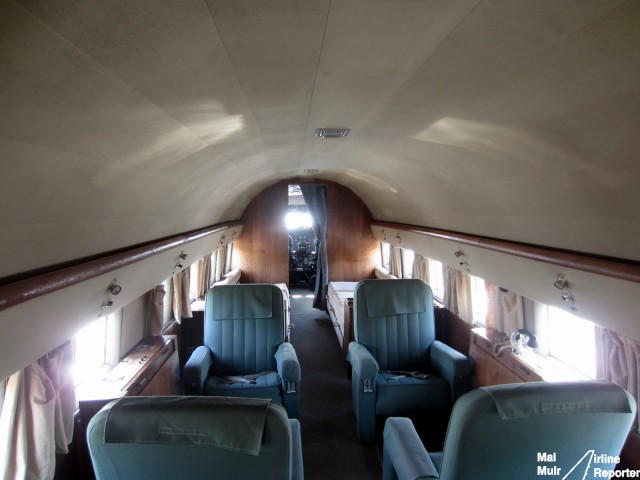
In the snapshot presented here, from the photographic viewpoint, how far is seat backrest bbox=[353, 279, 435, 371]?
4.02 metres

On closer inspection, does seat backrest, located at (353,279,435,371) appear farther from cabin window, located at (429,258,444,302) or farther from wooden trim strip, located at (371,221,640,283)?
cabin window, located at (429,258,444,302)

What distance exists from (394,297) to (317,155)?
1.80 meters

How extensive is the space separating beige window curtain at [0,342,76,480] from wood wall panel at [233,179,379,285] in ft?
18.3

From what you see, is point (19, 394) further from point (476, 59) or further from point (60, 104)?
point (476, 59)

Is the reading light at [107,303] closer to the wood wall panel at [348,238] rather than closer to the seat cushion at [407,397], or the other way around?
the seat cushion at [407,397]

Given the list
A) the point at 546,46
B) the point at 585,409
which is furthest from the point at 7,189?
the point at 585,409

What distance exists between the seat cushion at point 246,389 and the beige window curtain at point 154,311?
88cm

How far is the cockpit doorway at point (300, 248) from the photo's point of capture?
1093cm

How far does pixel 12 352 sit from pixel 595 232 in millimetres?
2862

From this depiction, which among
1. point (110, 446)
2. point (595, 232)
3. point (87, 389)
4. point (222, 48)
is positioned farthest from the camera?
point (87, 389)

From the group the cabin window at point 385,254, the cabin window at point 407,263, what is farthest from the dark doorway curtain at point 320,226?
the cabin window at point 407,263

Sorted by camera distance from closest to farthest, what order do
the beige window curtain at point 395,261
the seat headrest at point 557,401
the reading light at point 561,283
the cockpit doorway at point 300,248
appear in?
the seat headrest at point 557,401
the reading light at point 561,283
the beige window curtain at point 395,261
the cockpit doorway at point 300,248

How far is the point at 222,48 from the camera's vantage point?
126 cm

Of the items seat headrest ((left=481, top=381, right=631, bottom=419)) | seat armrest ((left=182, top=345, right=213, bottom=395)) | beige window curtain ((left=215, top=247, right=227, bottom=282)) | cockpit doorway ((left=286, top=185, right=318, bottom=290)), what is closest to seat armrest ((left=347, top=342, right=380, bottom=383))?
seat armrest ((left=182, top=345, right=213, bottom=395))
